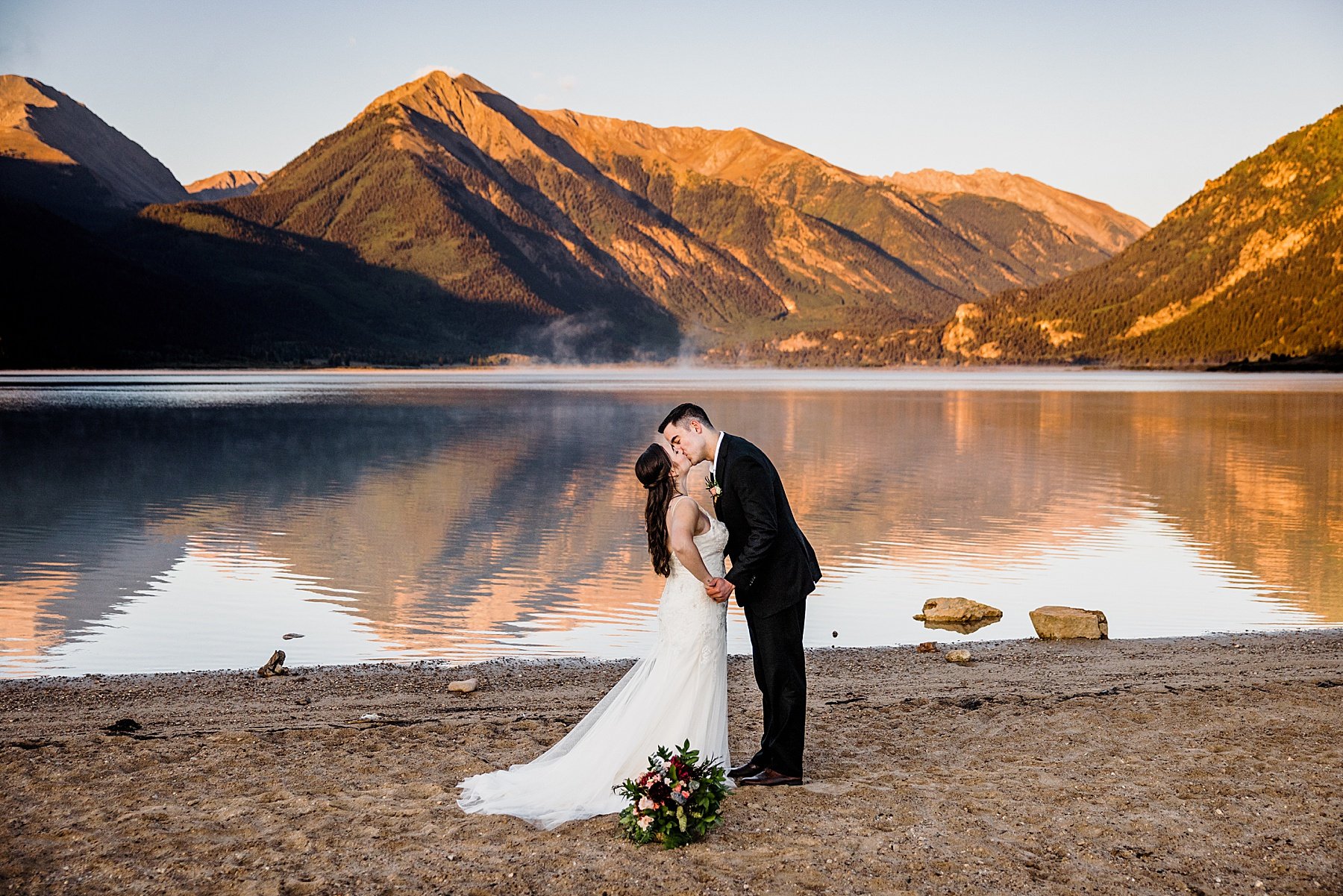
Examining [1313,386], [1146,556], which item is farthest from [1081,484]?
[1313,386]

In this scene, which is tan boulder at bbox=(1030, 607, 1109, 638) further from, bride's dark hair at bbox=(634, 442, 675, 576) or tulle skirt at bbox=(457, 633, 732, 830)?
bride's dark hair at bbox=(634, 442, 675, 576)

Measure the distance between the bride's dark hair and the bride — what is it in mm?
15

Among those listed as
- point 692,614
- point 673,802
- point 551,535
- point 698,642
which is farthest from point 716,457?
point 551,535

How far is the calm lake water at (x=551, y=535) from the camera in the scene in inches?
659

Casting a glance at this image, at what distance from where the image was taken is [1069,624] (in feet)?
50.2

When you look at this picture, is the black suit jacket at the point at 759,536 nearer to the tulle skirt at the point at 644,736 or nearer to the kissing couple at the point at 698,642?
the kissing couple at the point at 698,642

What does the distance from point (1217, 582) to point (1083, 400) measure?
94897 millimetres

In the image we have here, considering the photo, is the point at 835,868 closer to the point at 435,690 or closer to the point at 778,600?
the point at 778,600

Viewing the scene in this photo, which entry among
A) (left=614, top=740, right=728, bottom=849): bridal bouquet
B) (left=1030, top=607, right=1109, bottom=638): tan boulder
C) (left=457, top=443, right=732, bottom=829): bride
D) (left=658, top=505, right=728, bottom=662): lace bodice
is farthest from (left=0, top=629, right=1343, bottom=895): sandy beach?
(left=1030, top=607, right=1109, bottom=638): tan boulder

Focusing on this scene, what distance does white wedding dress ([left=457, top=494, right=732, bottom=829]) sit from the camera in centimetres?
788

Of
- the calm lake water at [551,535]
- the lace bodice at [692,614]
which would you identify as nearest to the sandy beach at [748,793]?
the lace bodice at [692,614]

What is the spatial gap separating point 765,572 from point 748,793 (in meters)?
1.59

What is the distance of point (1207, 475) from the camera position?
4062 centimetres

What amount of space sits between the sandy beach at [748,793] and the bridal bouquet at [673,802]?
13 cm
